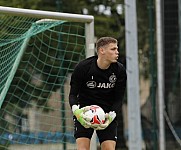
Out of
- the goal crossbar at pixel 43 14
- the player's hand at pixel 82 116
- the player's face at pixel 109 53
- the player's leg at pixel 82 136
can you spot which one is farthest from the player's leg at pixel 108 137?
the goal crossbar at pixel 43 14

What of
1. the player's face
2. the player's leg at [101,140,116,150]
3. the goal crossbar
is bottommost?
the player's leg at [101,140,116,150]

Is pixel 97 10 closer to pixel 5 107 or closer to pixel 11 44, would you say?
pixel 5 107

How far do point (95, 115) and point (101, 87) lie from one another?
0.43 m

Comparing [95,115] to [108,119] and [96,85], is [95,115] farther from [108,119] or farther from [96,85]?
[96,85]

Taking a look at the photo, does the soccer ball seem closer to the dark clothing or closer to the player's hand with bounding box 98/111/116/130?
the player's hand with bounding box 98/111/116/130

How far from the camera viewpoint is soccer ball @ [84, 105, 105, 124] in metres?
7.33

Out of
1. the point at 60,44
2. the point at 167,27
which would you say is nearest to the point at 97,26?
the point at 167,27

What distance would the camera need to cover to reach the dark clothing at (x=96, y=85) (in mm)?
7617

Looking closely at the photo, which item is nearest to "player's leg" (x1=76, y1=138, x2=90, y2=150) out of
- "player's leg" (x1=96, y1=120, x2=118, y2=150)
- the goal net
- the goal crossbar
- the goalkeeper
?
the goalkeeper

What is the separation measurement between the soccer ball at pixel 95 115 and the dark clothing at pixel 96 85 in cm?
26

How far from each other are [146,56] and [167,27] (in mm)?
1046

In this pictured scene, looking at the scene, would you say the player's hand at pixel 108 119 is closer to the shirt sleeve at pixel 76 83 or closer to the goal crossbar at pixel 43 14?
the shirt sleeve at pixel 76 83

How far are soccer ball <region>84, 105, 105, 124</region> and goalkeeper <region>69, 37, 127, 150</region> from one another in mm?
157

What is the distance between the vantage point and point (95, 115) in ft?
24.1
